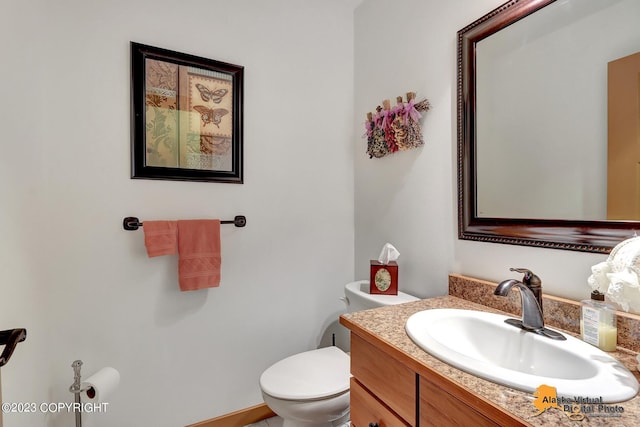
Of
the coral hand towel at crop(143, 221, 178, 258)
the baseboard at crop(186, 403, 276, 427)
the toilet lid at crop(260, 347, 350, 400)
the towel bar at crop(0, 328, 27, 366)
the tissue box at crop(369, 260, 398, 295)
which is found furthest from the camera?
the baseboard at crop(186, 403, 276, 427)

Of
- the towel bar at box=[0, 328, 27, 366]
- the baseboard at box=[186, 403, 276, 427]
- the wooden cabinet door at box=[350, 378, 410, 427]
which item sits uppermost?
the towel bar at box=[0, 328, 27, 366]

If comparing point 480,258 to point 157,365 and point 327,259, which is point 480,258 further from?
point 157,365

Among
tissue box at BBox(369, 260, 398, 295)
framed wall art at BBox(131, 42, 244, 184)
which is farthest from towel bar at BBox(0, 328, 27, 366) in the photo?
tissue box at BBox(369, 260, 398, 295)

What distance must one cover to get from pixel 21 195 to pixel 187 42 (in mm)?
1021

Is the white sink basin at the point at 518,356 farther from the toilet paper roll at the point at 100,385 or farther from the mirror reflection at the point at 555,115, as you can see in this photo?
the toilet paper roll at the point at 100,385

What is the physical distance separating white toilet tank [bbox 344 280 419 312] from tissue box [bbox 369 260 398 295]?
0.03 m

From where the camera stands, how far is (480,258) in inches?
48.1

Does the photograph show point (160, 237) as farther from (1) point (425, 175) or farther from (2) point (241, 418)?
(1) point (425, 175)

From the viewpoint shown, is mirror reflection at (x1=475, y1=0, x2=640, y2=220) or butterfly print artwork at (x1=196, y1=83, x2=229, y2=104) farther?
butterfly print artwork at (x1=196, y1=83, x2=229, y2=104)

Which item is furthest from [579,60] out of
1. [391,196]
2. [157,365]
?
[157,365]

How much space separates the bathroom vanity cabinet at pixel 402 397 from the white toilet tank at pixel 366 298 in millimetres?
453

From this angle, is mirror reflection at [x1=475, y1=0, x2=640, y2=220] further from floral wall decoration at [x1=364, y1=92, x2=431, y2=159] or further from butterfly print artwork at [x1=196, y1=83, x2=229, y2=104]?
butterfly print artwork at [x1=196, y1=83, x2=229, y2=104]

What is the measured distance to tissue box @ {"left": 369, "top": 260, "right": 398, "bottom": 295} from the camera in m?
1.48

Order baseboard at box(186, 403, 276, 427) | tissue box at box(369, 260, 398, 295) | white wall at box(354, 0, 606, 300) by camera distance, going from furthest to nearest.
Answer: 1. baseboard at box(186, 403, 276, 427)
2. tissue box at box(369, 260, 398, 295)
3. white wall at box(354, 0, 606, 300)
